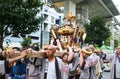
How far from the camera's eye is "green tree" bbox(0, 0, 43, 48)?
46.3 feet

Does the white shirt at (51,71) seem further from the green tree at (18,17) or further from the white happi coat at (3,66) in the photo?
the green tree at (18,17)

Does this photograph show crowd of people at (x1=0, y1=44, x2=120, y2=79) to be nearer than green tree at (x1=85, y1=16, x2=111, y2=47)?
Yes

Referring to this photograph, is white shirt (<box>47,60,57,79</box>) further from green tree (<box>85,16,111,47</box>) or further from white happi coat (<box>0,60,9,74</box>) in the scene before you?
green tree (<box>85,16,111,47</box>)

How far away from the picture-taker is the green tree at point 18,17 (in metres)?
14.1


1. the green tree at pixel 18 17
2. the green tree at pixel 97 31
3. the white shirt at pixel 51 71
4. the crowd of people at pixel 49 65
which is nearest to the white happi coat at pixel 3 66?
the crowd of people at pixel 49 65

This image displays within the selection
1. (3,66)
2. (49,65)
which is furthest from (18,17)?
(3,66)

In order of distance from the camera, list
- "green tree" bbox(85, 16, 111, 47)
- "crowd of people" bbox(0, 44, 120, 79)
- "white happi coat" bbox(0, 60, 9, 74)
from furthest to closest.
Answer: "green tree" bbox(85, 16, 111, 47)
"crowd of people" bbox(0, 44, 120, 79)
"white happi coat" bbox(0, 60, 9, 74)

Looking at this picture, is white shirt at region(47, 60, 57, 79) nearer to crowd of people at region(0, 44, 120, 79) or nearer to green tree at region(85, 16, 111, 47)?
crowd of people at region(0, 44, 120, 79)

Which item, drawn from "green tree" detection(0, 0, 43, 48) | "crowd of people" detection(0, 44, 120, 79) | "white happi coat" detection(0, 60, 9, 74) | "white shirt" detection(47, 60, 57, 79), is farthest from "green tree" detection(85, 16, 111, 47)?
"white happi coat" detection(0, 60, 9, 74)

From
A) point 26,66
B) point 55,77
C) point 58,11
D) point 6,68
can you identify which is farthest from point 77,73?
point 58,11

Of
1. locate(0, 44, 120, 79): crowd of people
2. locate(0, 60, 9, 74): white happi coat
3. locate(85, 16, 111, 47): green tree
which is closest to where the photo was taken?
locate(0, 60, 9, 74): white happi coat

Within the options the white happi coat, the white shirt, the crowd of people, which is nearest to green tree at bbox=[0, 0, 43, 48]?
the crowd of people

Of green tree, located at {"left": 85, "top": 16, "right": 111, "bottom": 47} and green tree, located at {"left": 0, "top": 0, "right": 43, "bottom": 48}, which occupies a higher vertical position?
green tree, located at {"left": 0, "top": 0, "right": 43, "bottom": 48}

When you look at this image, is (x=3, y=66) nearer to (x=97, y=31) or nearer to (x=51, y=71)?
(x=51, y=71)
